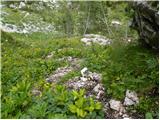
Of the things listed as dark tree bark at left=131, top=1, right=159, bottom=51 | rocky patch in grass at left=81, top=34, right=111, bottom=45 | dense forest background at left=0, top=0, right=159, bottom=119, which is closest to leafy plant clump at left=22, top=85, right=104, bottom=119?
dense forest background at left=0, top=0, right=159, bottom=119

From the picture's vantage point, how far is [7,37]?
44.4ft

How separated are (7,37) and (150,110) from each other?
27.4 feet

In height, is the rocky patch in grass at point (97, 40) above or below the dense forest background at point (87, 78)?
below

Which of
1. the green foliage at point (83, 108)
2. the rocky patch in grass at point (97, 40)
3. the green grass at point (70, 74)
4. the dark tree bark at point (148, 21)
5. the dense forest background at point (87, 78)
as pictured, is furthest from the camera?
the rocky patch in grass at point (97, 40)

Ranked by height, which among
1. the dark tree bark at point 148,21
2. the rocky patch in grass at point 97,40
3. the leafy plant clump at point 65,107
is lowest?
the rocky patch in grass at point 97,40

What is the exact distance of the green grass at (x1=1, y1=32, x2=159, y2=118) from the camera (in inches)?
270

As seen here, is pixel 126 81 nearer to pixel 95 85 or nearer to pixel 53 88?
pixel 95 85

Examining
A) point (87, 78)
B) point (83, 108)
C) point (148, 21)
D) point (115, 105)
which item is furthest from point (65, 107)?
point (148, 21)

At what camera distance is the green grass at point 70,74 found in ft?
22.5

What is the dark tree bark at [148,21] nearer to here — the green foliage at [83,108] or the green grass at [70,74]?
the green grass at [70,74]

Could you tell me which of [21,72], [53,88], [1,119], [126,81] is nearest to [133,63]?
[126,81]

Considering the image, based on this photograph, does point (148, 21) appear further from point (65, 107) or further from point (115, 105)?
point (65, 107)

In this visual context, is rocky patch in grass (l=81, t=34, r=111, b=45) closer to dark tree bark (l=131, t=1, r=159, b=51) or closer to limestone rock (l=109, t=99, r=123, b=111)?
dark tree bark (l=131, t=1, r=159, b=51)

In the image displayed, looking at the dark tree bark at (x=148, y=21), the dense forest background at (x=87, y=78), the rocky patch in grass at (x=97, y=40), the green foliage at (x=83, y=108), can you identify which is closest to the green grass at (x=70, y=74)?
the dense forest background at (x=87, y=78)
